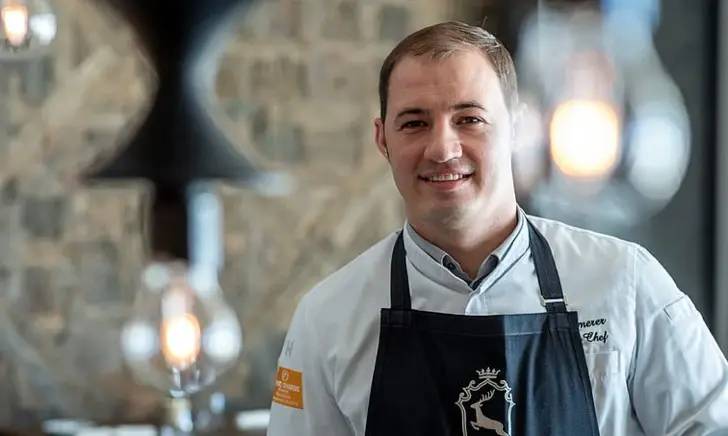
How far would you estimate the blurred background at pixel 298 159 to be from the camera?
2434mm

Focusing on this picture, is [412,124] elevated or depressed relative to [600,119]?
depressed

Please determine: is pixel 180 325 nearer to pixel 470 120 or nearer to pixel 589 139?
pixel 470 120

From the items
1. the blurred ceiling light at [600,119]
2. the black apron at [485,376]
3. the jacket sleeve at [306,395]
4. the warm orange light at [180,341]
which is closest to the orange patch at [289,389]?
the jacket sleeve at [306,395]

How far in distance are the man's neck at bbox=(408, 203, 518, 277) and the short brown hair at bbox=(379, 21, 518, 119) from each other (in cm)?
15

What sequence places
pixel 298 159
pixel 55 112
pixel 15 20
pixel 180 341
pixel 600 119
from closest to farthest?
pixel 15 20 < pixel 180 341 < pixel 55 112 < pixel 298 159 < pixel 600 119

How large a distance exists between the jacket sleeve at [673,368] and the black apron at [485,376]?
73mm

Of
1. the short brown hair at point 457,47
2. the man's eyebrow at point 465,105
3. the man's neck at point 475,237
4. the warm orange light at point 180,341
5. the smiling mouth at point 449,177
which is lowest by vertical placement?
the warm orange light at point 180,341

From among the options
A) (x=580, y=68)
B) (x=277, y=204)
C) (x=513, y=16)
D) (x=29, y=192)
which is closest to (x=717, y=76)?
(x=580, y=68)

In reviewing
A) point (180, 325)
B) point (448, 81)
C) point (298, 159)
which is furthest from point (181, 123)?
point (448, 81)

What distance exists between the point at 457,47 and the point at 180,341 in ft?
3.66

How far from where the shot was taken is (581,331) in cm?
130

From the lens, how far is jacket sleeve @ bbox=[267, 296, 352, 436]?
137 centimetres

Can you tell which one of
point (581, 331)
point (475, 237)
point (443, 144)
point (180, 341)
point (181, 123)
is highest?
point (181, 123)

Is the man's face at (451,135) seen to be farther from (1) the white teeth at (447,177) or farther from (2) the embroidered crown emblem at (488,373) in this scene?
(2) the embroidered crown emblem at (488,373)
